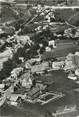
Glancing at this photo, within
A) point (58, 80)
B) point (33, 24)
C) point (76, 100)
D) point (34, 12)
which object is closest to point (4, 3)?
point (34, 12)

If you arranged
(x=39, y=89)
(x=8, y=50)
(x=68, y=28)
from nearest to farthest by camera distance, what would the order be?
(x=39, y=89) → (x=8, y=50) → (x=68, y=28)

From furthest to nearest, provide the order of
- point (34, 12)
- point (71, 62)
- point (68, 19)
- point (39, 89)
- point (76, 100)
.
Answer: point (34, 12)
point (68, 19)
point (71, 62)
point (39, 89)
point (76, 100)

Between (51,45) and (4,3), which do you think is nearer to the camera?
(51,45)

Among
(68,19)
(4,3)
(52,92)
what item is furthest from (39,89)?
(4,3)

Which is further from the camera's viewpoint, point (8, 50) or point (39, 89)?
point (8, 50)

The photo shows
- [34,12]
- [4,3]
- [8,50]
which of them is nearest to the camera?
[8,50]

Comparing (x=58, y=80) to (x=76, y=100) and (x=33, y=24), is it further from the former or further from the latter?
(x=33, y=24)

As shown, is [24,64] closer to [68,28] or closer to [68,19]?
[68,28]

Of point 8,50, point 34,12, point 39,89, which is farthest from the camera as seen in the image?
point 34,12
